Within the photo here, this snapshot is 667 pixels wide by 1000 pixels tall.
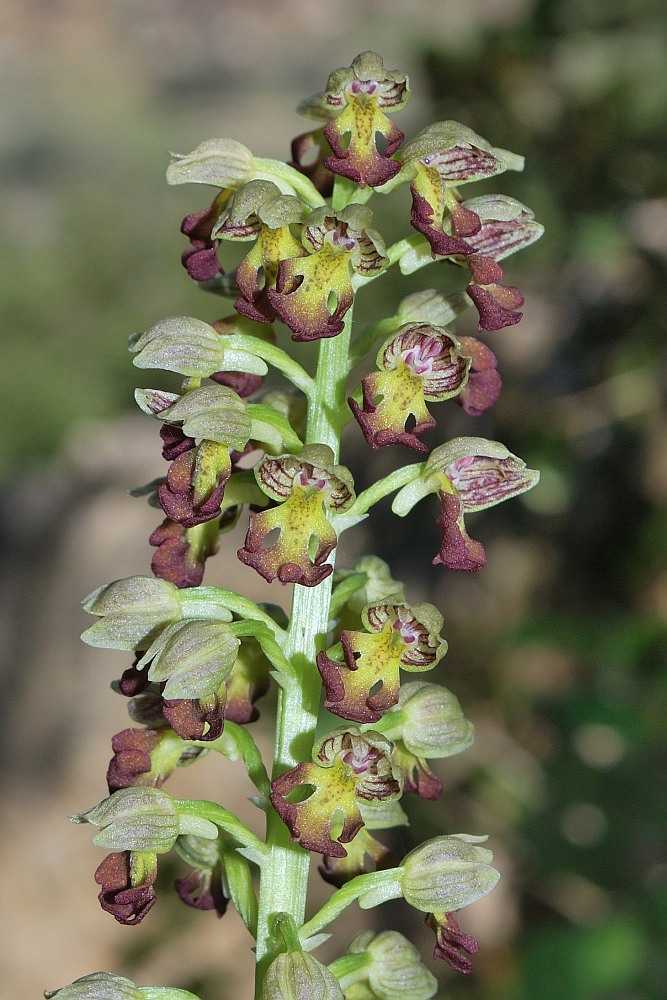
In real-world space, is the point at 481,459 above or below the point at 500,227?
below

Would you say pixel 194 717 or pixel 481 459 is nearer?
pixel 194 717

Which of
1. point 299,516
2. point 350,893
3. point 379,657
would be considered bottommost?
point 350,893

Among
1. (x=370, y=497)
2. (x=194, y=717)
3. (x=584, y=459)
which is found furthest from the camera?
(x=584, y=459)

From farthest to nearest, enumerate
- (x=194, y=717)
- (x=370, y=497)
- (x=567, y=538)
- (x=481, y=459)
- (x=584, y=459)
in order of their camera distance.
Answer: (x=567, y=538) < (x=584, y=459) < (x=481, y=459) < (x=370, y=497) < (x=194, y=717)

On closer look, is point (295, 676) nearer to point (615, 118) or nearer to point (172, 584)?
point (172, 584)

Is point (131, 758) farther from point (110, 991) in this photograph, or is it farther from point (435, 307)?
point (435, 307)

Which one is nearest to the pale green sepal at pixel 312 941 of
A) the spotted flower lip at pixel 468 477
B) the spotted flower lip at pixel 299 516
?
the spotted flower lip at pixel 299 516

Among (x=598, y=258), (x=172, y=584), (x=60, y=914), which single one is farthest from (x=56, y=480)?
(x=172, y=584)

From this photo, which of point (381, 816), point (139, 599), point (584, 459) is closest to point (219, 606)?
point (139, 599)
